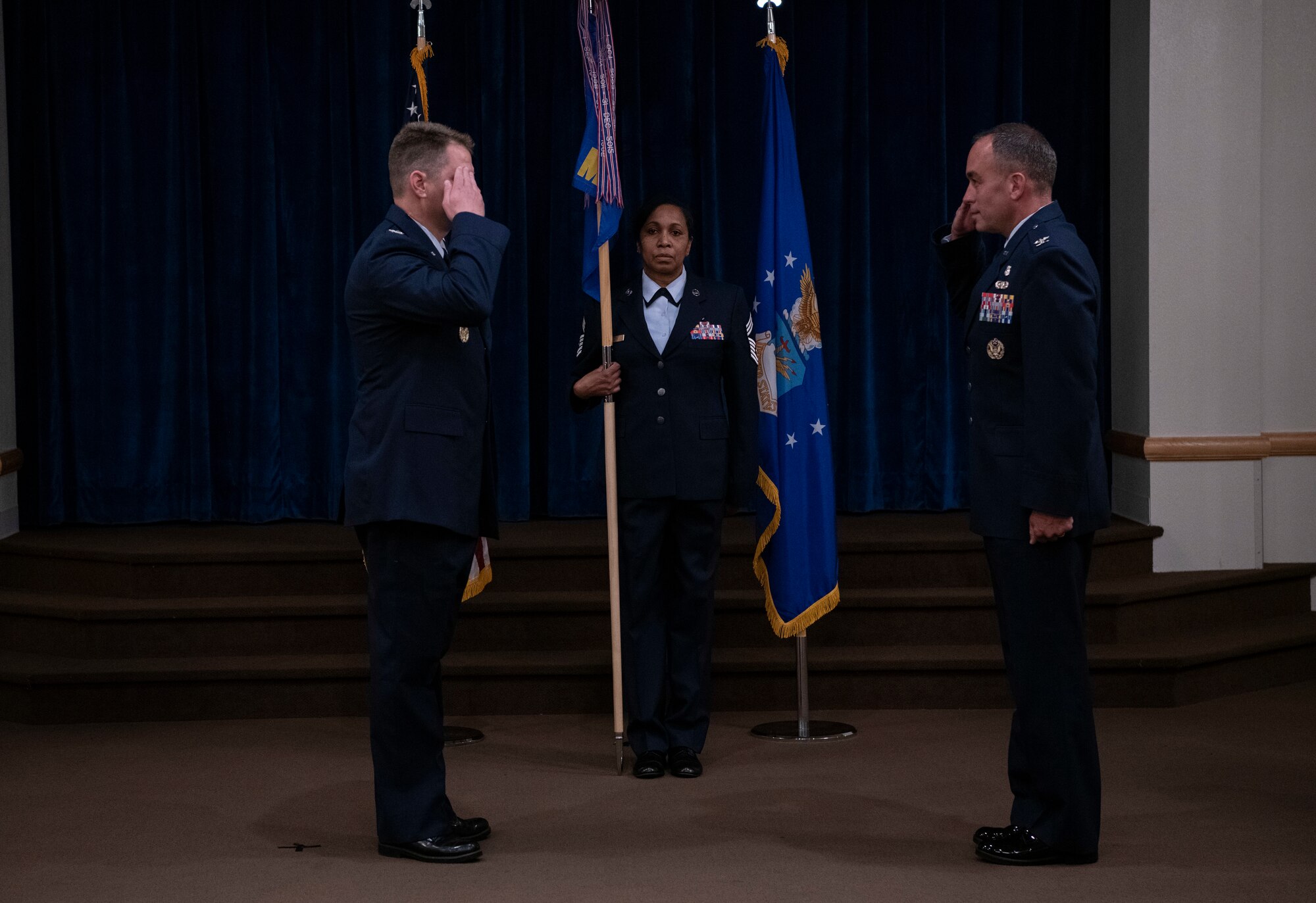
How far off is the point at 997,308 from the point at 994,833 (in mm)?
1203

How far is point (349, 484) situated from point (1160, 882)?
1.98 meters

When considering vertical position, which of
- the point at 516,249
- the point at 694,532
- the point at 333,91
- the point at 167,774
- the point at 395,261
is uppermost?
the point at 333,91

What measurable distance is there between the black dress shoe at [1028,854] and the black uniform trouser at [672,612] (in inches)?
43.5

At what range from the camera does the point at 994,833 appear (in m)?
3.17

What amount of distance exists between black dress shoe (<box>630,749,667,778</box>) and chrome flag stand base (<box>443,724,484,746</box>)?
0.60 meters

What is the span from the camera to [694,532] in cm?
408

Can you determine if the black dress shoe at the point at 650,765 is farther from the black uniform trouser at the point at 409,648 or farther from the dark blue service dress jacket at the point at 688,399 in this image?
the black uniform trouser at the point at 409,648

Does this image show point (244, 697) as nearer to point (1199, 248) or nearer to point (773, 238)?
point (773, 238)

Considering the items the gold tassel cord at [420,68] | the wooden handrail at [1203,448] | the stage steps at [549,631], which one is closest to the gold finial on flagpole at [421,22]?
the gold tassel cord at [420,68]

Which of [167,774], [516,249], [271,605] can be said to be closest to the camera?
[167,774]

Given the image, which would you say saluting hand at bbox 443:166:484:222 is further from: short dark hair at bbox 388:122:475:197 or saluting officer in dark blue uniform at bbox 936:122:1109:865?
saluting officer in dark blue uniform at bbox 936:122:1109:865

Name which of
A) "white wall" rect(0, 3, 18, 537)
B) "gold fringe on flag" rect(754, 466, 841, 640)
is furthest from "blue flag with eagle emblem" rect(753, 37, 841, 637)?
"white wall" rect(0, 3, 18, 537)

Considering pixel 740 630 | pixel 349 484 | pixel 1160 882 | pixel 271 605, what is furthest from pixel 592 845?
pixel 271 605

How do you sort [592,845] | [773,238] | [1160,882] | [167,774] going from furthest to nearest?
[773,238] → [167,774] → [592,845] → [1160,882]
